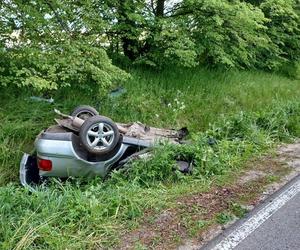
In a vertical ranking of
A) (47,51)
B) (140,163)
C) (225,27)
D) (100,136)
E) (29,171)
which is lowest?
(29,171)

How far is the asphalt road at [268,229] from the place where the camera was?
342cm

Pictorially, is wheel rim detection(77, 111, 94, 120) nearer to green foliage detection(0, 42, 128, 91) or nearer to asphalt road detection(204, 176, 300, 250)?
green foliage detection(0, 42, 128, 91)

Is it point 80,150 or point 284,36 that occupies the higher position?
point 284,36

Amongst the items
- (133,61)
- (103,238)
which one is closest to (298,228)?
(103,238)

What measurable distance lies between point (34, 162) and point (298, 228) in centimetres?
305

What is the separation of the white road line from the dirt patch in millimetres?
122

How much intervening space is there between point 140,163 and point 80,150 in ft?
2.30

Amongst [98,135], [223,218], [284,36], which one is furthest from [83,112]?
[284,36]

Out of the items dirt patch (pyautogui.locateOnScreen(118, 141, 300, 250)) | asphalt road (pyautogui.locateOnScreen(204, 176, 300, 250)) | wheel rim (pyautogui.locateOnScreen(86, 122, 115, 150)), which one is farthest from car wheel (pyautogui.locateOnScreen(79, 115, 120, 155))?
asphalt road (pyautogui.locateOnScreen(204, 176, 300, 250))

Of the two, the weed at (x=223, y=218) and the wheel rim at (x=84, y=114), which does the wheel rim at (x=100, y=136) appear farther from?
the weed at (x=223, y=218)

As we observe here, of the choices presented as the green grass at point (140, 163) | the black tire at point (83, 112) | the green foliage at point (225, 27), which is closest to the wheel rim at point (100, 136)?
the green grass at point (140, 163)

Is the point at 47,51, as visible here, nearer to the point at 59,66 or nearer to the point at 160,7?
the point at 59,66

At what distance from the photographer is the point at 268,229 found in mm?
3701

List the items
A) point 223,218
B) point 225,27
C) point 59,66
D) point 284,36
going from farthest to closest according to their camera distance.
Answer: point 284,36 < point 225,27 < point 59,66 < point 223,218
